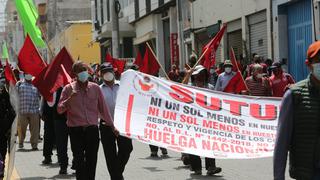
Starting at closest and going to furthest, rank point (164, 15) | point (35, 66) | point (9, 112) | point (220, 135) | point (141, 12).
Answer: point (220, 135), point (9, 112), point (35, 66), point (164, 15), point (141, 12)

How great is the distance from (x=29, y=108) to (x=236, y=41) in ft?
40.1

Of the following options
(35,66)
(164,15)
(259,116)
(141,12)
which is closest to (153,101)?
(259,116)

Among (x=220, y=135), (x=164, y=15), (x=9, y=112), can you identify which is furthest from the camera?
(x=164, y=15)

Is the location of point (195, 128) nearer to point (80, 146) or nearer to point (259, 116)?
point (259, 116)

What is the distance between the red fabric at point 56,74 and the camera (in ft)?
34.0

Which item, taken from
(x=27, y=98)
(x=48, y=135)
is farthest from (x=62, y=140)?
(x=27, y=98)

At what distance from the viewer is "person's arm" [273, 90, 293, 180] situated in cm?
454

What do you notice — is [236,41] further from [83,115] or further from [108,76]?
[83,115]

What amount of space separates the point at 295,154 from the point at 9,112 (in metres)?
6.43

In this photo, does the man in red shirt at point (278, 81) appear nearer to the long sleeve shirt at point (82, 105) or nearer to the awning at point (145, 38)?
the long sleeve shirt at point (82, 105)

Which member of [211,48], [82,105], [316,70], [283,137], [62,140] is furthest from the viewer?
[211,48]

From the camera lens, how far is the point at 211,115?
8.88 m

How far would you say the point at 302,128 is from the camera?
177 inches

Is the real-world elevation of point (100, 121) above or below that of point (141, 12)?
below
